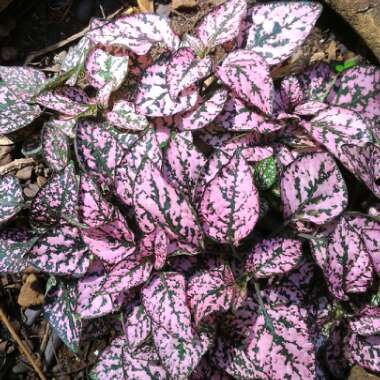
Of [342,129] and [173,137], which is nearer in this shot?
[173,137]

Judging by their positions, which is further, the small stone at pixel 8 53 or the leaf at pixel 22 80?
the small stone at pixel 8 53

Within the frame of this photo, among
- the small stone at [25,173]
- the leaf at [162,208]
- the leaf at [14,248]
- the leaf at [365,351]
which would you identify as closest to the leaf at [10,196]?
the leaf at [14,248]

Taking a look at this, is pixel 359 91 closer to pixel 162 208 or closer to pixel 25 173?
pixel 162 208

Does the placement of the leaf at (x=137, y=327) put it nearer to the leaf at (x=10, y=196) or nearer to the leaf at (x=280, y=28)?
the leaf at (x=10, y=196)

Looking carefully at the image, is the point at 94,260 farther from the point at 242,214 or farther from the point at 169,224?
the point at 242,214

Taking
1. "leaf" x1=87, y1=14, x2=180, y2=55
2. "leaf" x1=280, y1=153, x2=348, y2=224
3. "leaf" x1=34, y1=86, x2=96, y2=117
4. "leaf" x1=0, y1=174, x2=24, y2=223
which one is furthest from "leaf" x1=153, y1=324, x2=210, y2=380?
"leaf" x1=87, y1=14, x2=180, y2=55

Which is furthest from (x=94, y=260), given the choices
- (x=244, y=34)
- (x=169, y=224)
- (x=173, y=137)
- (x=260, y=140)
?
(x=244, y=34)

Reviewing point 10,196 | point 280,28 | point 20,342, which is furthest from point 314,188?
point 20,342

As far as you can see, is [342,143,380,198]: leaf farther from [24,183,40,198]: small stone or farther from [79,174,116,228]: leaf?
[24,183,40,198]: small stone
